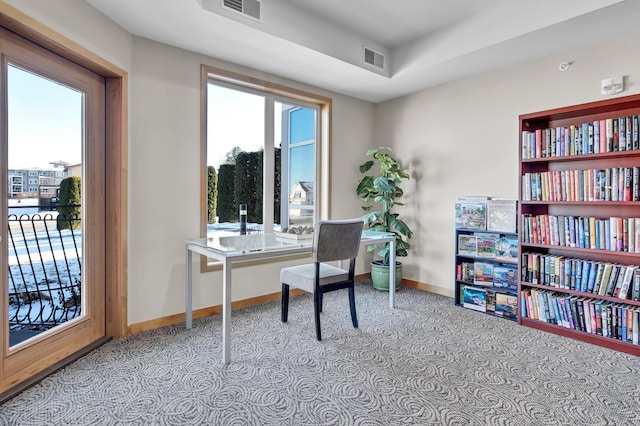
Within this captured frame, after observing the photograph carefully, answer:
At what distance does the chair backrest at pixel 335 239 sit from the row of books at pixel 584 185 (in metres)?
1.57

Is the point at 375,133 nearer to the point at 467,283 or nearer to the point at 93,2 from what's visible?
the point at 467,283

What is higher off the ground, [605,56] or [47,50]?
[605,56]

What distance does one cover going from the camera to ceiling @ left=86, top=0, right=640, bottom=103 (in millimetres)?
2361

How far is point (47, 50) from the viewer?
2.05 metres

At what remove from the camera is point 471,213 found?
3344 mm

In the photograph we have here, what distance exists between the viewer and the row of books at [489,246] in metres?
3.13

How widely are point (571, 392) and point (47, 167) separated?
3521 mm

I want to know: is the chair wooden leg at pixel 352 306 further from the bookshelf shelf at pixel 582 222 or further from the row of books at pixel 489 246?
the bookshelf shelf at pixel 582 222

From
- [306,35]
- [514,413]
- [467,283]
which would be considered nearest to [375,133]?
[306,35]

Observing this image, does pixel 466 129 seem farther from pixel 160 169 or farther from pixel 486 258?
pixel 160 169

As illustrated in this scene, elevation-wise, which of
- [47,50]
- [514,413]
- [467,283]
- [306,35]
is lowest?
[514,413]

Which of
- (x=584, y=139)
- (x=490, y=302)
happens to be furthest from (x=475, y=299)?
(x=584, y=139)

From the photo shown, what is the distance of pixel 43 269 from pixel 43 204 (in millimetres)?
430

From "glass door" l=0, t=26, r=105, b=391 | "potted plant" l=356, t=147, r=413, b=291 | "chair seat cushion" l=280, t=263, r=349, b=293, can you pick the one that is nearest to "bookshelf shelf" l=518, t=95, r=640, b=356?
"potted plant" l=356, t=147, r=413, b=291
